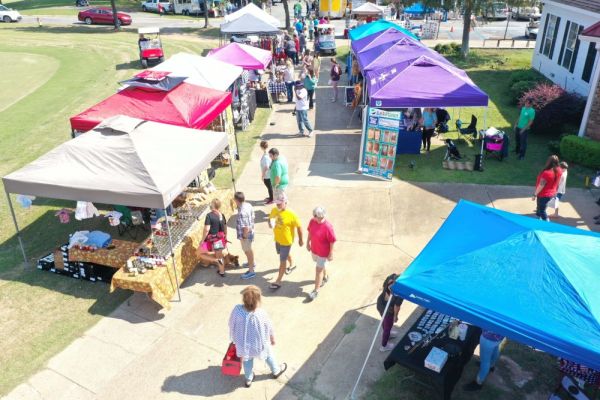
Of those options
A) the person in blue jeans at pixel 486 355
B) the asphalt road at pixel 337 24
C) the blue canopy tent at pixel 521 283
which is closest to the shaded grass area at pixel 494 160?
the blue canopy tent at pixel 521 283

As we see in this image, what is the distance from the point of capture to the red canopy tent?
10867 millimetres

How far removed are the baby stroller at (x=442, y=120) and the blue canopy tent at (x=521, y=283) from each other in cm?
948

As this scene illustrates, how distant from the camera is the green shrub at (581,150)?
12.7 m

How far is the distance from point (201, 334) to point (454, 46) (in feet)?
81.7

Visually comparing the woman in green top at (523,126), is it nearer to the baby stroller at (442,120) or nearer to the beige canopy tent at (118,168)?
the baby stroller at (442,120)

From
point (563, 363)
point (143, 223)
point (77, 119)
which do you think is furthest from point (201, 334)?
point (77, 119)

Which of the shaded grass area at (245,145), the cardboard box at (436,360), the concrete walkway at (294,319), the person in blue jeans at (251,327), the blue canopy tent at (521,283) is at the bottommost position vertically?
the concrete walkway at (294,319)

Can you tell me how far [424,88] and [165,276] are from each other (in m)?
8.56

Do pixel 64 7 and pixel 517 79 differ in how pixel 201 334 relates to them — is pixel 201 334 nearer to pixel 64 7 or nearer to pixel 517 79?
Result: pixel 517 79

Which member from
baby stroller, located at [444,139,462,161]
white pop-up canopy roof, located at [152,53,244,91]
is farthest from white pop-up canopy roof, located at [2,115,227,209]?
baby stroller, located at [444,139,462,161]

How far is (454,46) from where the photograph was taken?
89.0 ft

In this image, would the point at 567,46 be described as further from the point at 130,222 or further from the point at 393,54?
the point at 130,222

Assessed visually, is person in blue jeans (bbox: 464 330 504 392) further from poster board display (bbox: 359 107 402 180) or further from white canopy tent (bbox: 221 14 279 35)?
white canopy tent (bbox: 221 14 279 35)

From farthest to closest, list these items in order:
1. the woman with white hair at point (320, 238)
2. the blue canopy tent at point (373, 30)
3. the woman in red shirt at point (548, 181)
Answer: the blue canopy tent at point (373, 30) → the woman in red shirt at point (548, 181) → the woman with white hair at point (320, 238)
